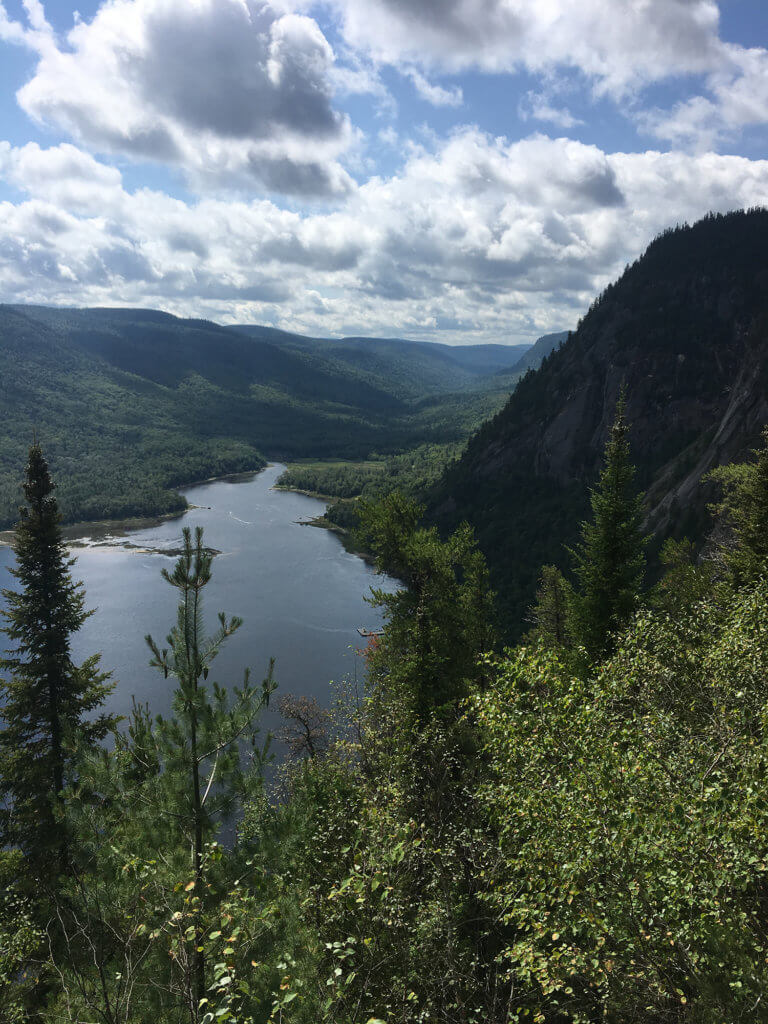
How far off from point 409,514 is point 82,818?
54.5 feet

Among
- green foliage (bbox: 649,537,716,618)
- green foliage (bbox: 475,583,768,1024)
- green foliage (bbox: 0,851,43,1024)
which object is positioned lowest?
green foliage (bbox: 0,851,43,1024)

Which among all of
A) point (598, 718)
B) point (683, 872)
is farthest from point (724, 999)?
point (598, 718)

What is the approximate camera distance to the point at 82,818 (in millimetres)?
11094

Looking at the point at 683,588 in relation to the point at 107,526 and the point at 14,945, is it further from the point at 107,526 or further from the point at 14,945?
the point at 107,526

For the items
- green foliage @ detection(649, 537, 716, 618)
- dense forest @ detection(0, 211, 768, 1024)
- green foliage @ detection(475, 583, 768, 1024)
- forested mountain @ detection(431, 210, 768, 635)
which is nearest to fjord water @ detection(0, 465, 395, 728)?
forested mountain @ detection(431, 210, 768, 635)

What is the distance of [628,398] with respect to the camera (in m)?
129

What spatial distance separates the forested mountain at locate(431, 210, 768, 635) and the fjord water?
93.4 ft

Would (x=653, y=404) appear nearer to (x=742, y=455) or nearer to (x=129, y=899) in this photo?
(x=742, y=455)

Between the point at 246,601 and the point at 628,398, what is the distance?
313ft

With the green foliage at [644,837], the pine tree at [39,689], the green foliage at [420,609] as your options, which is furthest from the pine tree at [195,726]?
the pine tree at [39,689]

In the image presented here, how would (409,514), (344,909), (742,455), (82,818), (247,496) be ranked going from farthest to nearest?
1. (247,496)
2. (742,455)
3. (409,514)
4. (82,818)
5. (344,909)

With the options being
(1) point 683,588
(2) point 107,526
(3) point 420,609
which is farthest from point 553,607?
(2) point 107,526

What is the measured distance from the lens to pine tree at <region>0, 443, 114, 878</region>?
67.9ft

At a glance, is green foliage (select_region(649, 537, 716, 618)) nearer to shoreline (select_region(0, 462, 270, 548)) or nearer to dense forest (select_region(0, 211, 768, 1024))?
dense forest (select_region(0, 211, 768, 1024))
